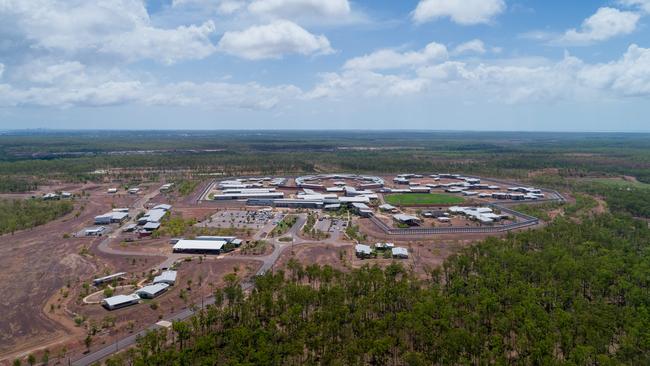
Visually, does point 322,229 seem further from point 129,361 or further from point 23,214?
point 23,214

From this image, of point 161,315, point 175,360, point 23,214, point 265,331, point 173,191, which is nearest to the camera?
point 175,360

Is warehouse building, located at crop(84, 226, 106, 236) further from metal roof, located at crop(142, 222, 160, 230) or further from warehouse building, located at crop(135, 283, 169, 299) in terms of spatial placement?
warehouse building, located at crop(135, 283, 169, 299)

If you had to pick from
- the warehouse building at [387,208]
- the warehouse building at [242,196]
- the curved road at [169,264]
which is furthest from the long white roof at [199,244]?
the warehouse building at [387,208]

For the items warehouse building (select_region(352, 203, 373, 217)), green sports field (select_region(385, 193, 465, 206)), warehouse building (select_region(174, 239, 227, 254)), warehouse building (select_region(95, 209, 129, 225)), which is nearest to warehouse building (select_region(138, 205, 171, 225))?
warehouse building (select_region(95, 209, 129, 225))

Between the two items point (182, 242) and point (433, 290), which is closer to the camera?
point (433, 290)

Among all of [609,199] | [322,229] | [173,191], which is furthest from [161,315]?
[609,199]

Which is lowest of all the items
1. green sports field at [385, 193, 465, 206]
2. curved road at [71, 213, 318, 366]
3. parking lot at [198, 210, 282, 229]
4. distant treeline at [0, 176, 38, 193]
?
curved road at [71, 213, 318, 366]

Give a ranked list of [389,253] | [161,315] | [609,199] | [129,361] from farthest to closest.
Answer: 1. [609,199]
2. [389,253]
3. [161,315]
4. [129,361]
